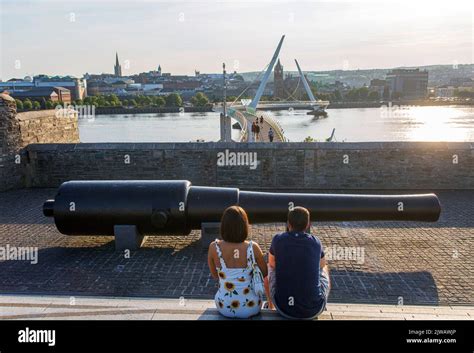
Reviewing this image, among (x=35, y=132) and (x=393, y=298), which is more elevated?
(x=35, y=132)

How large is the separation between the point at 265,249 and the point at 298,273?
265 centimetres

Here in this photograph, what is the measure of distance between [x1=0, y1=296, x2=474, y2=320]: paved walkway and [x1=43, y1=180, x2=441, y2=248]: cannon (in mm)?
1429

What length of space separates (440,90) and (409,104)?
45.1m

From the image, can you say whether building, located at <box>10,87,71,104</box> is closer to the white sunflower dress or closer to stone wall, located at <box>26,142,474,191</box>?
stone wall, located at <box>26,142,474,191</box>

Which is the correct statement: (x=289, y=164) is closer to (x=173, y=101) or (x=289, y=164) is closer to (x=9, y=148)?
(x=9, y=148)

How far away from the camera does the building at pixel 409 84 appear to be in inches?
5344

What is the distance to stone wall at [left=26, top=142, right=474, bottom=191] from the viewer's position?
8.70 metres

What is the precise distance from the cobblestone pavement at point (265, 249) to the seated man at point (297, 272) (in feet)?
4.36

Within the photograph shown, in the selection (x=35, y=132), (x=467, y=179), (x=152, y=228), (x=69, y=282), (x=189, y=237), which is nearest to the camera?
(x=69, y=282)

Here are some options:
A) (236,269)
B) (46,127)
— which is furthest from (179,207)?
(46,127)
